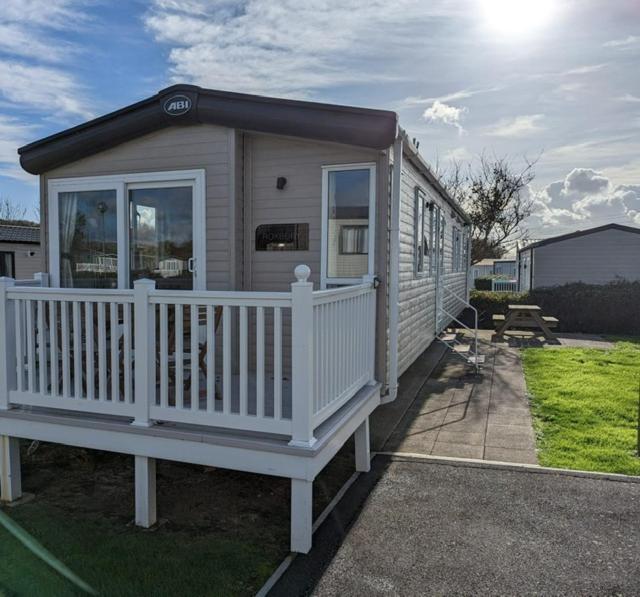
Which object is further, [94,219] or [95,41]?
[95,41]

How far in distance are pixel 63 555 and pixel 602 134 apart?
50.0 ft

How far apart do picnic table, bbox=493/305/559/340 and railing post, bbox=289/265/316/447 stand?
9570 mm

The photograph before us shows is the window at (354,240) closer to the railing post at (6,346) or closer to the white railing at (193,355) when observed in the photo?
the white railing at (193,355)

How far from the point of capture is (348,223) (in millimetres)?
5078

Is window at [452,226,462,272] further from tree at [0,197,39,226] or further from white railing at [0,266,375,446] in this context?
tree at [0,197,39,226]

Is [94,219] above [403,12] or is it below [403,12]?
below

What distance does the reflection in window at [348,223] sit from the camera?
498 centimetres

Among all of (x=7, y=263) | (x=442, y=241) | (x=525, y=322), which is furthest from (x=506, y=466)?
(x=7, y=263)

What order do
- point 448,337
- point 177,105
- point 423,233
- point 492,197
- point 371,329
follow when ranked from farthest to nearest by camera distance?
point 492,197 → point 448,337 → point 423,233 → point 177,105 → point 371,329

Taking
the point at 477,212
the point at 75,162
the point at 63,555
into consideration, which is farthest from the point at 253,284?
the point at 477,212

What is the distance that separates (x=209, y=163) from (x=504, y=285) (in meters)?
25.6

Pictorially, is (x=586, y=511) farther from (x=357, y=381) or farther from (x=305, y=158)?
(x=305, y=158)

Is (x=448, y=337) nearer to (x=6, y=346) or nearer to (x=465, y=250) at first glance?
(x=465, y=250)

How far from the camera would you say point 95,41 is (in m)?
7.43
